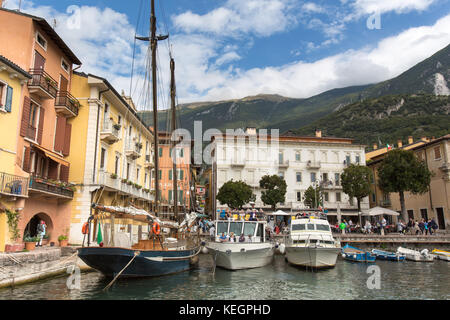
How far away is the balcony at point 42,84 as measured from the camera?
64.0 ft

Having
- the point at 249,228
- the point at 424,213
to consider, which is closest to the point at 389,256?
the point at 249,228

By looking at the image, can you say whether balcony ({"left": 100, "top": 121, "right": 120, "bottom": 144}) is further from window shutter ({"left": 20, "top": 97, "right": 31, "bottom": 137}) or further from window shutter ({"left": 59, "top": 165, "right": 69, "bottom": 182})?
window shutter ({"left": 20, "top": 97, "right": 31, "bottom": 137})

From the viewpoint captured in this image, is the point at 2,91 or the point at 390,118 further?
the point at 390,118

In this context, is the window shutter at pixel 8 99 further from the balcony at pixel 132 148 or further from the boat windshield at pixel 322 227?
the boat windshield at pixel 322 227

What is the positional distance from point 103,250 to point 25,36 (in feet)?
45.9

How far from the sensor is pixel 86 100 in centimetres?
2503

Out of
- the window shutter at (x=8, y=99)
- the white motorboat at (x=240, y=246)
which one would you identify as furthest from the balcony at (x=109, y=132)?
the white motorboat at (x=240, y=246)

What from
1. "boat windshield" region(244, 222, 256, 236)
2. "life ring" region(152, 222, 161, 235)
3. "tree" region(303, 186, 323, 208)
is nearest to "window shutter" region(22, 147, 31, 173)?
"life ring" region(152, 222, 161, 235)

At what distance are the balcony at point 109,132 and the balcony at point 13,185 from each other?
27.2 feet

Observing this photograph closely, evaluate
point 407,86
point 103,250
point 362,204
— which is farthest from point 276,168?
point 407,86

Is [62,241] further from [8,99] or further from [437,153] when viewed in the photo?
[437,153]

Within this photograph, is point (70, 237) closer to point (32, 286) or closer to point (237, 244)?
point (32, 286)

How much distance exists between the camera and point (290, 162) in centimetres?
5572

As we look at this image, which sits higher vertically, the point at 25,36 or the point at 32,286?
the point at 25,36
